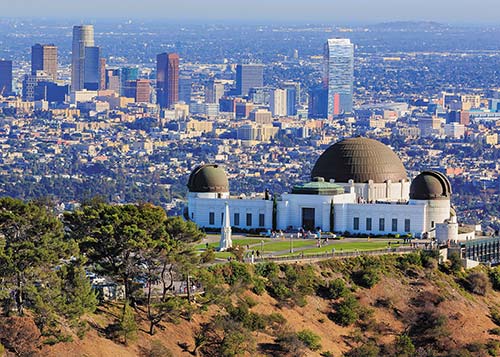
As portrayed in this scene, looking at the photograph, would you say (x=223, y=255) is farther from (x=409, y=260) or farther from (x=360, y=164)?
(x=360, y=164)

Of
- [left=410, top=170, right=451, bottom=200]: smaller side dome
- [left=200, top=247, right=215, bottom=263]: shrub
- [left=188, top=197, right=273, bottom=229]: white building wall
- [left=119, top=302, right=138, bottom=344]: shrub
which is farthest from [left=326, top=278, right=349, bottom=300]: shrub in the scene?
[left=188, top=197, right=273, bottom=229]: white building wall

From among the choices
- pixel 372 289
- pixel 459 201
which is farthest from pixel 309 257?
pixel 459 201

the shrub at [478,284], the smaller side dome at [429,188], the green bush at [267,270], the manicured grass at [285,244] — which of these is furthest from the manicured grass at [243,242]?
the shrub at [478,284]

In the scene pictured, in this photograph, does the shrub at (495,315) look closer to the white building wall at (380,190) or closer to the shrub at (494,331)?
the shrub at (494,331)

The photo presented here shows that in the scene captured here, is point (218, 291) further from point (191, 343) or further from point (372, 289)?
point (372, 289)

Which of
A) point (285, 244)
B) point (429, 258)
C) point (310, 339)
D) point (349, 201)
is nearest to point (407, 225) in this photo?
point (349, 201)

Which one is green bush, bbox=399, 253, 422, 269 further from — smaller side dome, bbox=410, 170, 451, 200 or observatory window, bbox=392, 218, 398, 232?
smaller side dome, bbox=410, 170, 451, 200

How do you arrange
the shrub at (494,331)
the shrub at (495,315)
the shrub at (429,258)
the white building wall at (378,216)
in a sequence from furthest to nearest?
the white building wall at (378,216) → the shrub at (429,258) → the shrub at (495,315) → the shrub at (494,331)
